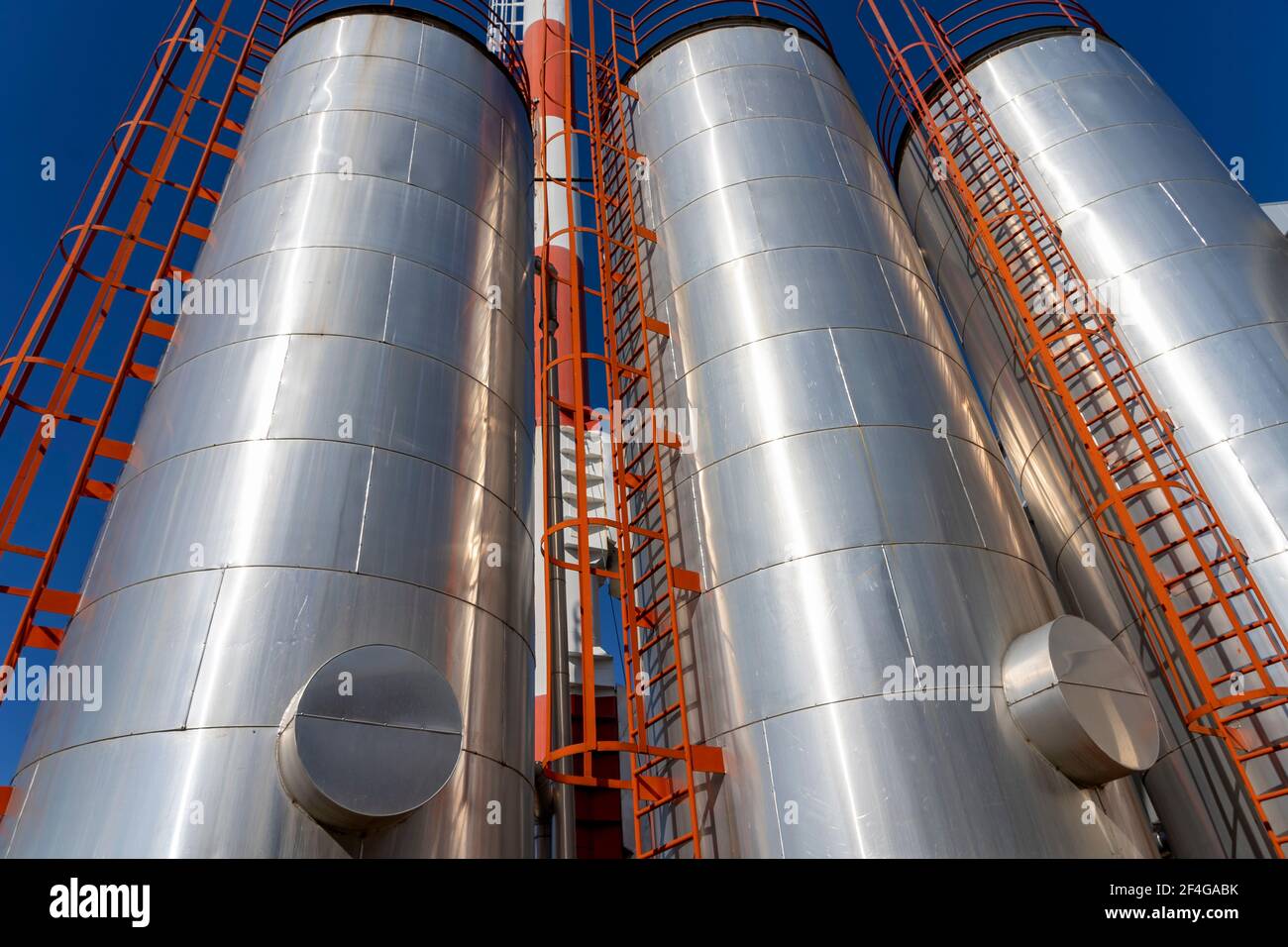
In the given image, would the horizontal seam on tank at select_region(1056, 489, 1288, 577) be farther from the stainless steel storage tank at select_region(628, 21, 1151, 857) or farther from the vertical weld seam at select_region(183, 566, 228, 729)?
the vertical weld seam at select_region(183, 566, 228, 729)

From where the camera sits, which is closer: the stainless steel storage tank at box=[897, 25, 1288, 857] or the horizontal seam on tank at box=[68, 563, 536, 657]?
the horizontal seam on tank at box=[68, 563, 536, 657]

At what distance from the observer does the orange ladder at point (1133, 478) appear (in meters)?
8.20

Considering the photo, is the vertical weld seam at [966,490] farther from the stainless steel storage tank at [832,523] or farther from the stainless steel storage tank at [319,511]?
the stainless steel storage tank at [319,511]

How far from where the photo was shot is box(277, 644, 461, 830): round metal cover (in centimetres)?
565

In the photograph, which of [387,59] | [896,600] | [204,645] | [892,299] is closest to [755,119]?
[892,299]

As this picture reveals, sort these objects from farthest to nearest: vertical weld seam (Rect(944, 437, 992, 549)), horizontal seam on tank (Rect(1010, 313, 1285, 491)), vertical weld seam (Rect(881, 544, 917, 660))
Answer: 1. horizontal seam on tank (Rect(1010, 313, 1285, 491))
2. vertical weld seam (Rect(944, 437, 992, 549))
3. vertical weld seam (Rect(881, 544, 917, 660))

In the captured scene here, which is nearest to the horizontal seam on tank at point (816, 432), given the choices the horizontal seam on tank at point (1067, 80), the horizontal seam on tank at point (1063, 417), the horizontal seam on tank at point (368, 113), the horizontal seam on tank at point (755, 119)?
the horizontal seam on tank at point (1063, 417)

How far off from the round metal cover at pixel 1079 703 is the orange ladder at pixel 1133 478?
44.5 inches

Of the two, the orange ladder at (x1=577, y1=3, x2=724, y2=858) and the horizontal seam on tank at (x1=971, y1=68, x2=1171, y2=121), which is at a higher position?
the horizontal seam on tank at (x1=971, y1=68, x2=1171, y2=121)

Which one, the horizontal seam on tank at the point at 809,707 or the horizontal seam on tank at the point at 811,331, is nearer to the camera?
the horizontal seam on tank at the point at 809,707

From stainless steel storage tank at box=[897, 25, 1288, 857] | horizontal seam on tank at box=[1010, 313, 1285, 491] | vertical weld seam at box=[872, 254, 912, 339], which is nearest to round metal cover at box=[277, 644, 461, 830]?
vertical weld seam at box=[872, 254, 912, 339]

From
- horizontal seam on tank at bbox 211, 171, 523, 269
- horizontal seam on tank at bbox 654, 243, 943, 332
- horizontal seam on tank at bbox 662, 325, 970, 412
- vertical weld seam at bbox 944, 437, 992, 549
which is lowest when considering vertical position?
vertical weld seam at bbox 944, 437, 992, 549

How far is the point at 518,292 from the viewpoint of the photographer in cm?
A: 1025

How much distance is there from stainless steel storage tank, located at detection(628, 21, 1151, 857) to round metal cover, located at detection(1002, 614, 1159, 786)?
16 cm
